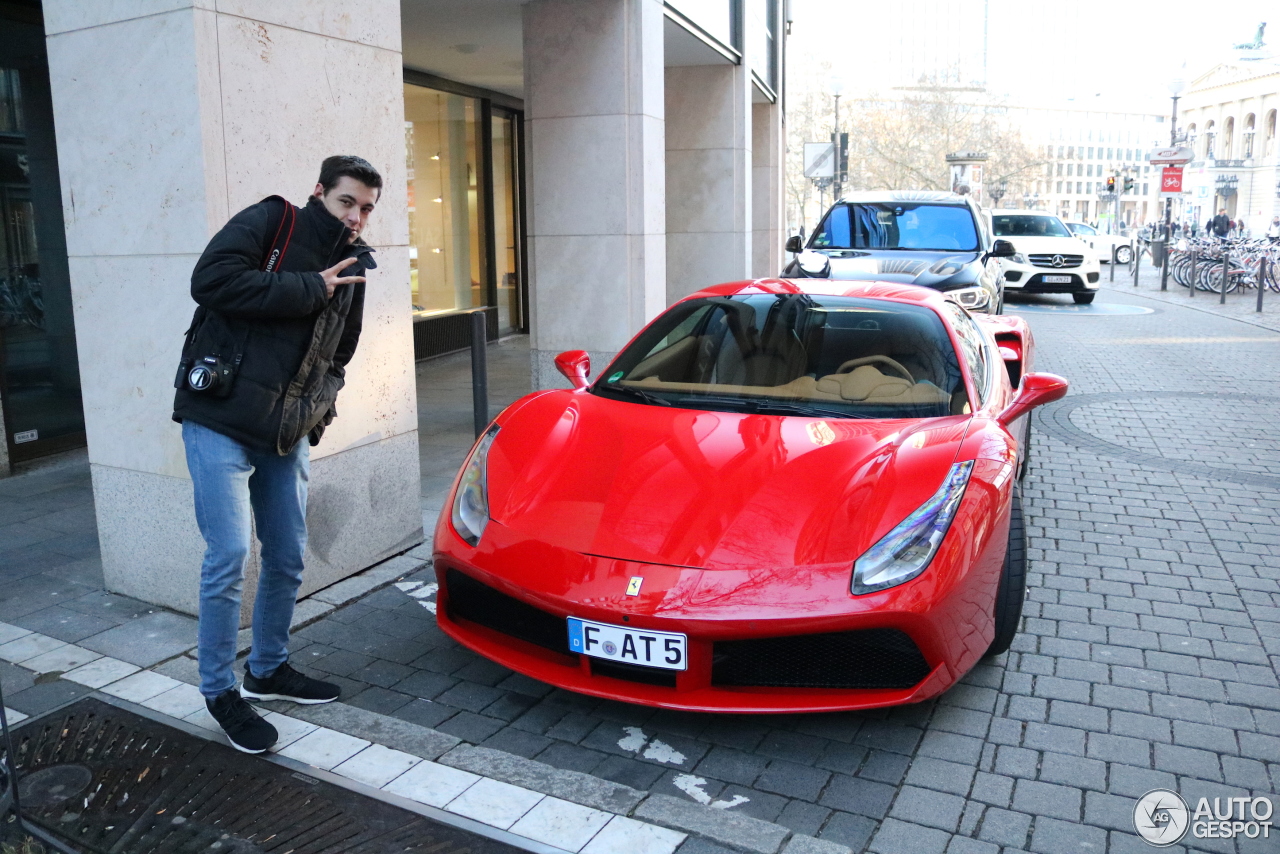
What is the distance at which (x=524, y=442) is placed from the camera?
4.04 metres

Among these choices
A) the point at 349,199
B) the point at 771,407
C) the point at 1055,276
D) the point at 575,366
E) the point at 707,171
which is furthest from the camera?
the point at 1055,276

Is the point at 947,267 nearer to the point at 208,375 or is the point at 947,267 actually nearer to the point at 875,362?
the point at 875,362

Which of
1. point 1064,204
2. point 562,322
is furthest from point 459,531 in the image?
point 1064,204

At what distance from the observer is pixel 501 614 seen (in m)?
3.51

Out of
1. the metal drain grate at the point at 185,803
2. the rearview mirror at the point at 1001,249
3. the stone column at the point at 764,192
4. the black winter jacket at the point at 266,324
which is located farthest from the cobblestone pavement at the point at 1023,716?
the stone column at the point at 764,192

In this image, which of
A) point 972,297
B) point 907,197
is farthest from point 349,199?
point 907,197

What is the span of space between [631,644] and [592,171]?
585 cm

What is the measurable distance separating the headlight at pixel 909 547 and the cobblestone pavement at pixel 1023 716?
587 millimetres

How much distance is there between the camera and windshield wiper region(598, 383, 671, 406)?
169 inches

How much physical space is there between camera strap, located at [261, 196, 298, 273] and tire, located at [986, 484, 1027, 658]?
2.62 meters

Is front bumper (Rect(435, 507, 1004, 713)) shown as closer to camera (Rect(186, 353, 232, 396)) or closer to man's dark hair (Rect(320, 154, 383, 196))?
camera (Rect(186, 353, 232, 396))

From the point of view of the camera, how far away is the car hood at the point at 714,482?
330 cm

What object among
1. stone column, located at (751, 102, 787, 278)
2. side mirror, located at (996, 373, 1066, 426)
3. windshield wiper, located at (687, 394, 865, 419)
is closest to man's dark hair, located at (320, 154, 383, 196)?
windshield wiper, located at (687, 394, 865, 419)

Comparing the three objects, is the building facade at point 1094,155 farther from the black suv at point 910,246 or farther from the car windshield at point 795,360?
the car windshield at point 795,360
